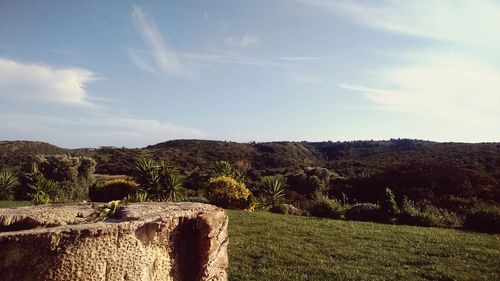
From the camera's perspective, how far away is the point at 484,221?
17.4 m

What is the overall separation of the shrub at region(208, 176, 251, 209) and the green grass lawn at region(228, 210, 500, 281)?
6.22 m

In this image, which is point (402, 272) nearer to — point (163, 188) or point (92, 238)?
point (92, 238)

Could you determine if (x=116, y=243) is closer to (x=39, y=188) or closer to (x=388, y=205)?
(x=388, y=205)

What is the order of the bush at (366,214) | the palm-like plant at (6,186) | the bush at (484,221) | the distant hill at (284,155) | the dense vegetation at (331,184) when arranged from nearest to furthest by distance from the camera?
1. the bush at (484,221)
2. the bush at (366,214)
3. the dense vegetation at (331,184)
4. the palm-like plant at (6,186)
5. the distant hill at (284,155)

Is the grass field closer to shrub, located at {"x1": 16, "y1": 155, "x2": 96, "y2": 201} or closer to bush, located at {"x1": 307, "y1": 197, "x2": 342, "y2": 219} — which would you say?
bush, located at {"x1": 307, "y1": 197, "x2": 342, "y2": 219}

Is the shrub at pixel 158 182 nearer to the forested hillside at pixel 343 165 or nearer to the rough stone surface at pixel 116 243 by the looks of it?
the forested hillside at pixel 343 165

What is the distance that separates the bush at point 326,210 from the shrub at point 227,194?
3.76 meters

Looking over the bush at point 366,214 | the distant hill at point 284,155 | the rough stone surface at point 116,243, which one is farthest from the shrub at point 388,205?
the distant hill at point 284,155

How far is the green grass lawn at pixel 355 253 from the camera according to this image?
9367mm

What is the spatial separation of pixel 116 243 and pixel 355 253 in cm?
891

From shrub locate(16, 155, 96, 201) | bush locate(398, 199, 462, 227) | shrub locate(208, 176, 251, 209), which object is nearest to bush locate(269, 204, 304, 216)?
shrub locate(208, 176, 251, 209)

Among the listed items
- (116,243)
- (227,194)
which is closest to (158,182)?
(227,194)

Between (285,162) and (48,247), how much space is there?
6847 centimetres

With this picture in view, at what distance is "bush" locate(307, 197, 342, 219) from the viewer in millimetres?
20469
